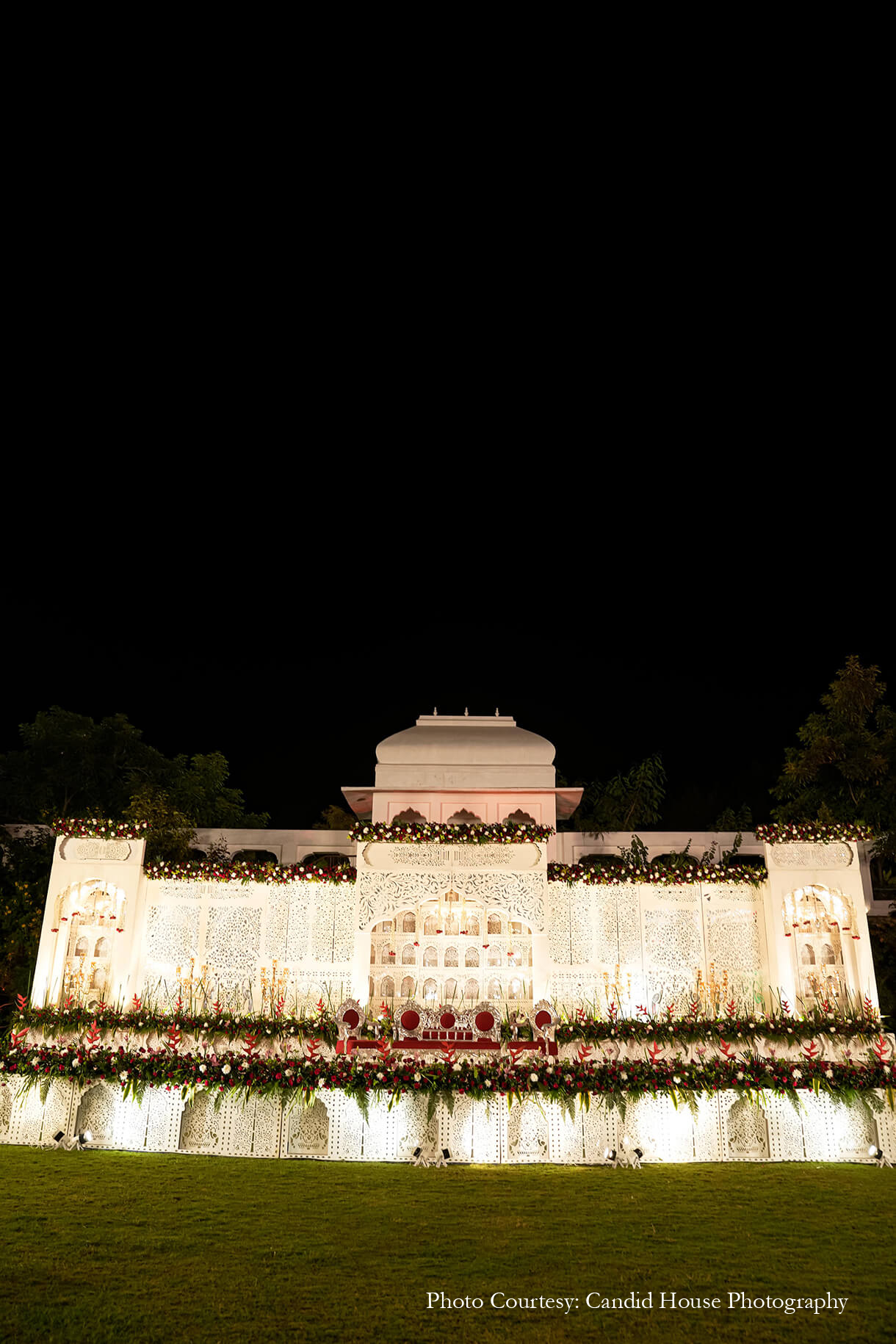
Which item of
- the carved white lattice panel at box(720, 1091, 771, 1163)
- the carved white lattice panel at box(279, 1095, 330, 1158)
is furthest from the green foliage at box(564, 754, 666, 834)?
the carved white lattice panel at box(279, 1095, 330, 1158)

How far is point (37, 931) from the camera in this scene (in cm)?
1498

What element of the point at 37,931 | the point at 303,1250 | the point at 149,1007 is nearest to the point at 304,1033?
the point at 149,1007

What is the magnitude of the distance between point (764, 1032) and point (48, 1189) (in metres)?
7.65

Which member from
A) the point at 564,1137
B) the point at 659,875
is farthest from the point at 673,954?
the point at 564,1137

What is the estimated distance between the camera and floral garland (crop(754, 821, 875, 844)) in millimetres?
12656

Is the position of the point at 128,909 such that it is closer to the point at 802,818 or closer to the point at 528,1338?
the point at 528,1338

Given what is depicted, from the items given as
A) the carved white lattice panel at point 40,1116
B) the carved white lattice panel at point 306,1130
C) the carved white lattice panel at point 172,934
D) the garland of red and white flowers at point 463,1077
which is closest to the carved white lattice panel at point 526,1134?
the garland of red and white flowers at point 463,1077

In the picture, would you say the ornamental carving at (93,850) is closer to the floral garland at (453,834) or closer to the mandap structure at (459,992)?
the mandap structure at (459,992)

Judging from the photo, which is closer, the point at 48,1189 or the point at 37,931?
the point at 48,1189

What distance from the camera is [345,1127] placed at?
9.54 meters

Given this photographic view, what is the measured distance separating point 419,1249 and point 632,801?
18166mm

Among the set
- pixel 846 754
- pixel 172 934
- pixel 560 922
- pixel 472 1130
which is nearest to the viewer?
pixel 472 1130

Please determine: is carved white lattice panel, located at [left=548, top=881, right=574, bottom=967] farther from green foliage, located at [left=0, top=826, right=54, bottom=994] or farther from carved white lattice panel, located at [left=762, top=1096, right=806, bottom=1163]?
green foliage, located at [left=0, top=826, right=54, bottom=994]

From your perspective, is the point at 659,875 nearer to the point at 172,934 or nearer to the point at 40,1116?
the point at 172,934
